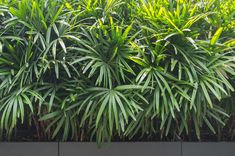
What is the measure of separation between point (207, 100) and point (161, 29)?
69 cm

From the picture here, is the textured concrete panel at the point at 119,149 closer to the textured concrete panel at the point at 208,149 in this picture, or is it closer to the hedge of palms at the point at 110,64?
the textured concrete panel at the point at 208,149

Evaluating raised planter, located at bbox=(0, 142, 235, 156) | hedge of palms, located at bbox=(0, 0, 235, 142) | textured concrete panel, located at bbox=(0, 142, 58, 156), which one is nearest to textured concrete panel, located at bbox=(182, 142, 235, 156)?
raised planter, located at bbox=(0, 142, 235, 156)

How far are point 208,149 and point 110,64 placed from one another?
136cm

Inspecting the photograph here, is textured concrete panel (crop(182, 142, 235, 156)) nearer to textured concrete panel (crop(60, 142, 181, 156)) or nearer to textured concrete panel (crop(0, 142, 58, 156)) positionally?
textured concrete panel (crop(60, 142, 181, 156))

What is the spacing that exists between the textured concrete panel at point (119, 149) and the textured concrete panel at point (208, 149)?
0.15 m

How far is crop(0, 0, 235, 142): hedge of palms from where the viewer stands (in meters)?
2.88

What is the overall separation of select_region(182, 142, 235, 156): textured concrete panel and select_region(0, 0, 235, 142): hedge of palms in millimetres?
490

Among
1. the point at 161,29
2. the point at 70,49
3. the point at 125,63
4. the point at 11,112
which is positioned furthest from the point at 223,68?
the point at 11,112

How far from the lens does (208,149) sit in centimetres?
354

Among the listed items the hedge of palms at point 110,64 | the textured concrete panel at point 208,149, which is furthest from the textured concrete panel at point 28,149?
the textured concrete panel at point 208,149

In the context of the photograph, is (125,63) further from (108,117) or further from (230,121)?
(230,121)

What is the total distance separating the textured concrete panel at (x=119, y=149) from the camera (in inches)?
132

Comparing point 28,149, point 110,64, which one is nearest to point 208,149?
point 110,64

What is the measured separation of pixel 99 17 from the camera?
3.17 m
